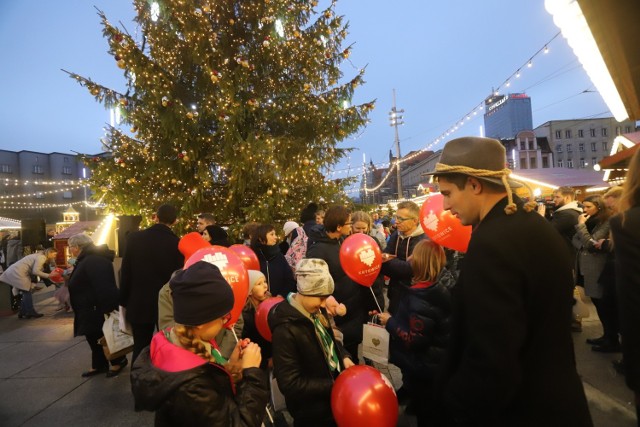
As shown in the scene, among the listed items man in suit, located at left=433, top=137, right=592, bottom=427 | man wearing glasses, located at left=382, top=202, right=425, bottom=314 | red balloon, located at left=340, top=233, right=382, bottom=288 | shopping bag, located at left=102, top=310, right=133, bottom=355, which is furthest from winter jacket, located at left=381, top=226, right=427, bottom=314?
shopping bag, located at left=102, top=310, right=133, bottom=355

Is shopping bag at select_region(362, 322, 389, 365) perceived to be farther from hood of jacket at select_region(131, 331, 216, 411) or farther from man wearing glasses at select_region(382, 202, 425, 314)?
hood of jacket at select_region(131, 331, 216, 411)

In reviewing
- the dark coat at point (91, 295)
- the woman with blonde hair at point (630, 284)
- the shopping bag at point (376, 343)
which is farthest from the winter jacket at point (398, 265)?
the dark coat at point (91, 295)

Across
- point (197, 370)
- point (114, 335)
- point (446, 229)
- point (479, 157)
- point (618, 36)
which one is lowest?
point (114, 335)

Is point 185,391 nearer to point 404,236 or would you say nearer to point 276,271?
point 276,271

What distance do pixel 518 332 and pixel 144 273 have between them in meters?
4.13

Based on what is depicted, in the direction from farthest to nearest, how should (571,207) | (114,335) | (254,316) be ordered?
(571,207) < (114,335) < (254,316)

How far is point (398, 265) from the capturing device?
144 inches

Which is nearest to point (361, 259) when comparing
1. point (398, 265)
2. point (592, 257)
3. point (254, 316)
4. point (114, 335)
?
point (398, 265)

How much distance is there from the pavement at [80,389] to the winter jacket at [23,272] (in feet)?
7.30

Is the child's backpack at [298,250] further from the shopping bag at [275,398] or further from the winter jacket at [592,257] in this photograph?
the winter jacket at [592,257]

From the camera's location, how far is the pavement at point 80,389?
3588 millimetres

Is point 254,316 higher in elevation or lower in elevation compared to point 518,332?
lower

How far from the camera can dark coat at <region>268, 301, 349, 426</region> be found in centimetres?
231

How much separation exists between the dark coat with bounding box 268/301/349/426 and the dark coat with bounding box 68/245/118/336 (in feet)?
11.5
